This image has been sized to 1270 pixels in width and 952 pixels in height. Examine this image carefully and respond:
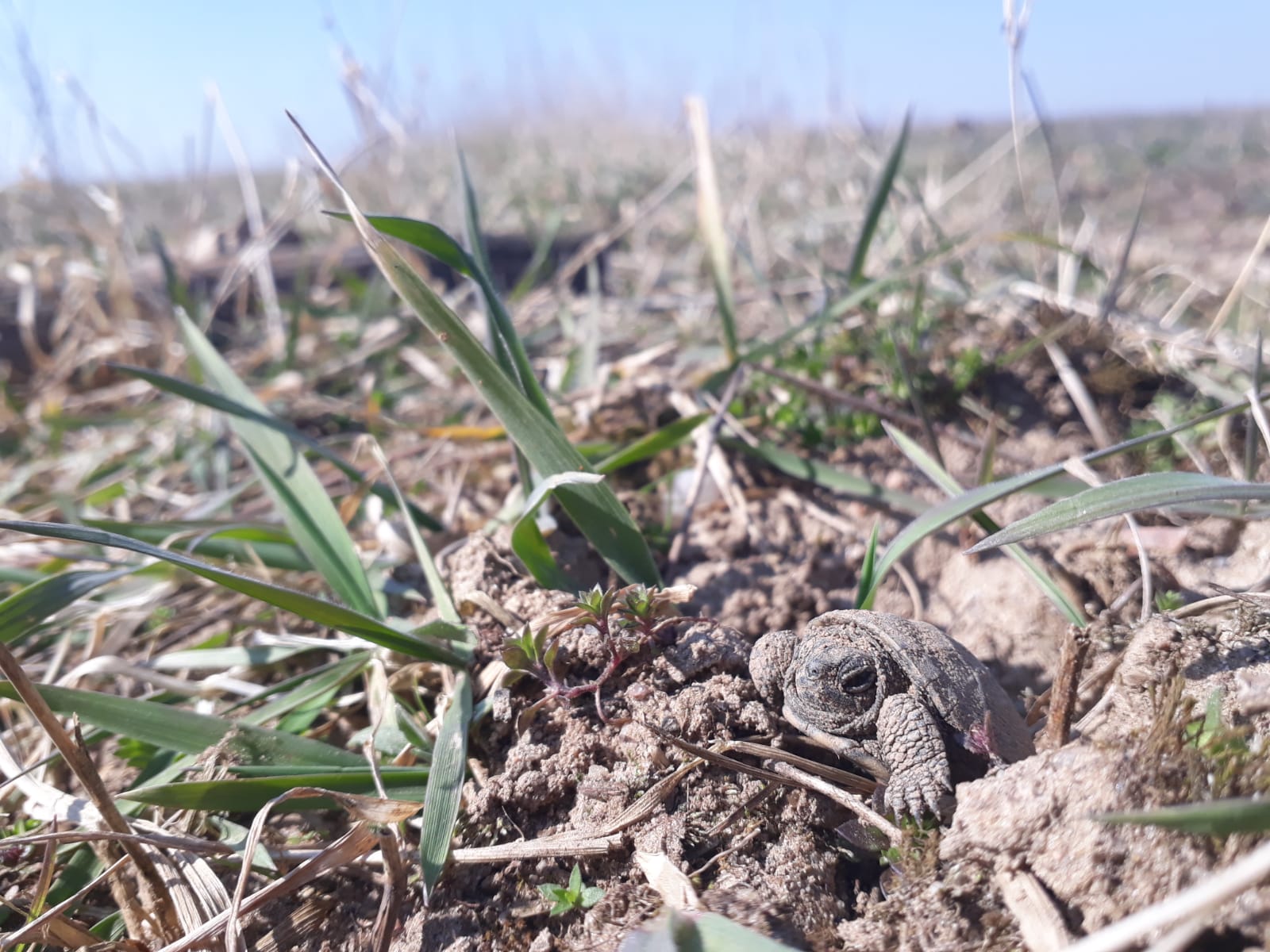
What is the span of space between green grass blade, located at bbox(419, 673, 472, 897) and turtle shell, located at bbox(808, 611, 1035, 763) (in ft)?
2.30

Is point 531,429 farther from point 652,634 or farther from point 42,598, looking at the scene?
point 42,598

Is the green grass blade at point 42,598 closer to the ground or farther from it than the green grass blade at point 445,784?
farther from it

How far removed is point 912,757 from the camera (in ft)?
Result: 4.06

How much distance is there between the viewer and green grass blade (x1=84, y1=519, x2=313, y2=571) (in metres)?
1.98

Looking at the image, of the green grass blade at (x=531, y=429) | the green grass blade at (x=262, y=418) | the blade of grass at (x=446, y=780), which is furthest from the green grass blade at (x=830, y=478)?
the blade of grass at (x=446, y=780)

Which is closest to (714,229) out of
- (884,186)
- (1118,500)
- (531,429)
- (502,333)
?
(884,186)

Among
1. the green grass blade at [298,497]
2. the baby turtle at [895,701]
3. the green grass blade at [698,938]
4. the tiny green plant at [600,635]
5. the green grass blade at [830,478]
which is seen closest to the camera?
the green grass blade at [698,938]

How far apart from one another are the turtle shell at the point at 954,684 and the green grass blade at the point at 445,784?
701mm

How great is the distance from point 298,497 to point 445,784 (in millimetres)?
907

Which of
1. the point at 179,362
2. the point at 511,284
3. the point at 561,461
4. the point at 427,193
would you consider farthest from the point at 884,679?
the point at 427,193

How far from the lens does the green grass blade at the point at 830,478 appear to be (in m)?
2.01

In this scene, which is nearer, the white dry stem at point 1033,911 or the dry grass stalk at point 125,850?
the white dry stem at point 1033,911

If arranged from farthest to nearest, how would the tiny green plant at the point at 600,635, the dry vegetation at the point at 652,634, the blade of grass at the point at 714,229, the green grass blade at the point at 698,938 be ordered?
the blade of grass at the point at 714,229 < the tiny green plant at the point at 600,635 < the dry vegetation at the point at 652,634 < the green grass blade at the point at 698,938

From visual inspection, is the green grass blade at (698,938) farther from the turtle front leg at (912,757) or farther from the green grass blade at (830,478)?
the green grass blade at (830,478)
